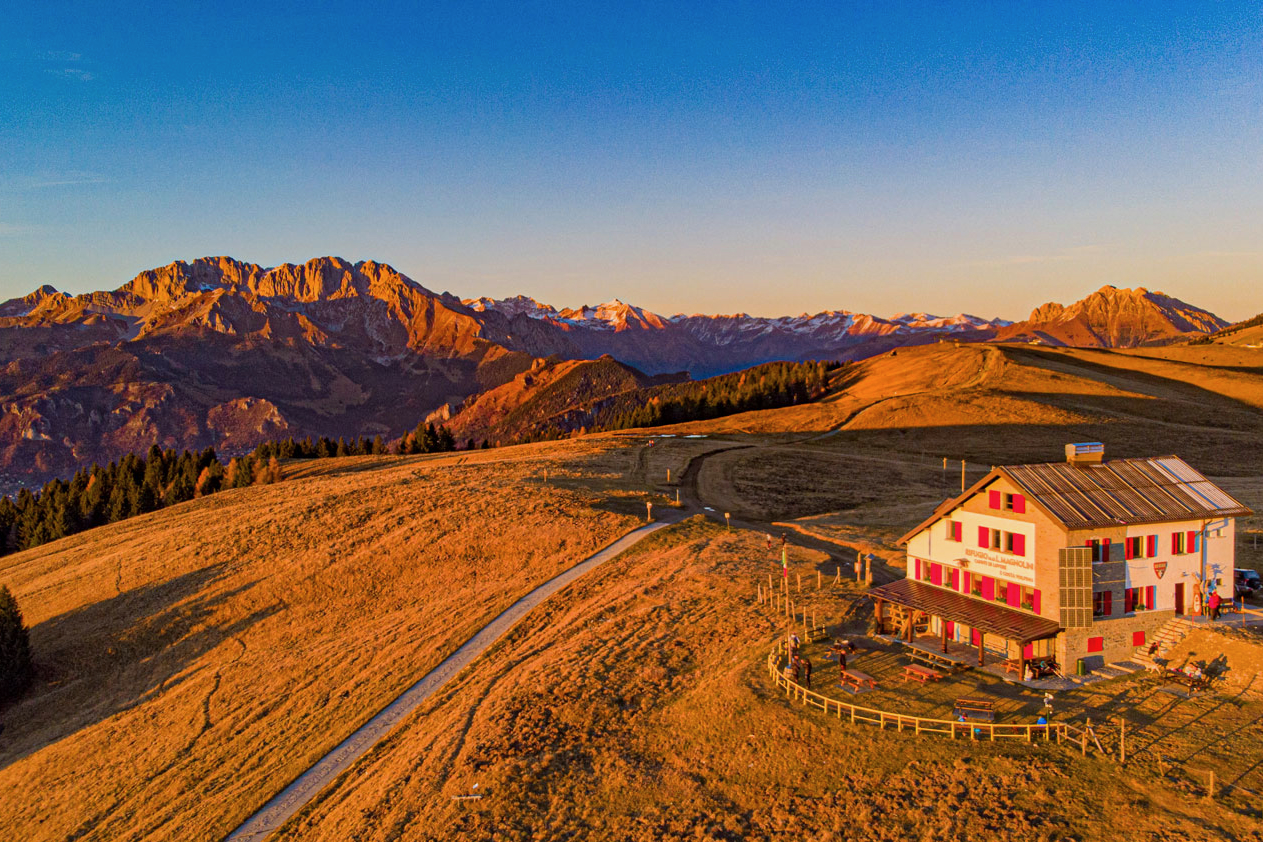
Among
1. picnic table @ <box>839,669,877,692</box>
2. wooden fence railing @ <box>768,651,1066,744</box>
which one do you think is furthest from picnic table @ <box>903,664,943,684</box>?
wooden fence railing @ <box>768,651,1066,744</box>

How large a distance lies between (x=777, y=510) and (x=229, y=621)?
5276 centimetres

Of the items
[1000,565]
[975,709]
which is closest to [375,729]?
[975,709]

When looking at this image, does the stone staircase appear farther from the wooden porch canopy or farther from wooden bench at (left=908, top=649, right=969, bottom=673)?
wooden bench at (left=908, top=649, right=969, bottom=673)

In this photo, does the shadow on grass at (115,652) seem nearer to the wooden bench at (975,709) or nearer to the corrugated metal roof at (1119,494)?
the wooden bench at (975,709)

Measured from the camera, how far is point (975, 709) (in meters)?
29.6

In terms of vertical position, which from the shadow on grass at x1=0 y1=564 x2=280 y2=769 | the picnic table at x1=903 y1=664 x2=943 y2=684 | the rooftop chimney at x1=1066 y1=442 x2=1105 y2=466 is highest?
the rooftop chimney at x1=1066 y1=442 x2=1105 y2=466

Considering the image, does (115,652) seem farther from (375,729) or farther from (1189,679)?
(1189,679)

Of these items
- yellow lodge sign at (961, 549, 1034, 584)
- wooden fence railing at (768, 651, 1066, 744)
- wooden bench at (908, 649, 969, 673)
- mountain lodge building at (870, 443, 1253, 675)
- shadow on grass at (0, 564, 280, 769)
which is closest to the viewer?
wooden fence railing at (768, 651, 1066, 744)

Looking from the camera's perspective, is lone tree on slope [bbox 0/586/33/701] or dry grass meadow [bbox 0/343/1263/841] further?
lone tree on slope [bbox 0/586/33/701]

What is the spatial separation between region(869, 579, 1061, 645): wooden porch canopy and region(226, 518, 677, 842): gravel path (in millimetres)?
22584

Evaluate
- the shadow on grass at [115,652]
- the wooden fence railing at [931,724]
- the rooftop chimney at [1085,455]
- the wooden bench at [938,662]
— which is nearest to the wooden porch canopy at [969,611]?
the wooden bench at [938,662]

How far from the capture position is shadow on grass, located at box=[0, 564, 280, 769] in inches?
1875

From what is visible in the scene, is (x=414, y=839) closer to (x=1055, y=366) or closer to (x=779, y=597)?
(x=779, y=597)

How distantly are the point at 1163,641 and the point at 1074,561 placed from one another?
21.4 ft
